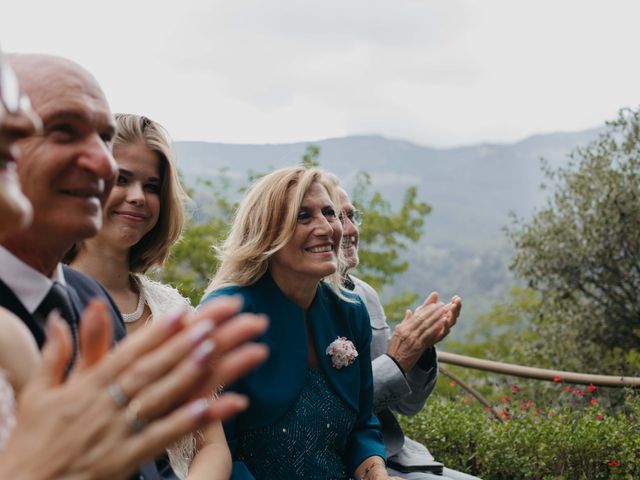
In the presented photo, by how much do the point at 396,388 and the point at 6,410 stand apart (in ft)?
10.2

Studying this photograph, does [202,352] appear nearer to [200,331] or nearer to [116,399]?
[200,331]

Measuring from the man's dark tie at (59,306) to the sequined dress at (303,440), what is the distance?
1.93 meters

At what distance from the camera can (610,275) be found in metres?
10.5

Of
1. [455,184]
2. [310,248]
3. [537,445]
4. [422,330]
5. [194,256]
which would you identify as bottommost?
[455,184]

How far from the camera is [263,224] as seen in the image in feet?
13.6

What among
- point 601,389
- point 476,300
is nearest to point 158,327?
point 601,389

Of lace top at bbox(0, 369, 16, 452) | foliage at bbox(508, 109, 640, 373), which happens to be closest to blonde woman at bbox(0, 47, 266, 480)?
lace top at bbox(0, 369, 16, 452)

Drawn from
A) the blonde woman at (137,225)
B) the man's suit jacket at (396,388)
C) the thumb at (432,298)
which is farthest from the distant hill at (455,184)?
the blonde woman at (137,225)

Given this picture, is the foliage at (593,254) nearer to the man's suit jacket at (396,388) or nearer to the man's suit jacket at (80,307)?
the man's suit jacket at (396,388)

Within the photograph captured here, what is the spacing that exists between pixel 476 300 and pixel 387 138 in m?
100

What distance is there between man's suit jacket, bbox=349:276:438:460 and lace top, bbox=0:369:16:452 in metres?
3.06

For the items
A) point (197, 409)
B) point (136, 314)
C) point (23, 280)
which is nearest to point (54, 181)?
point (23, 280)

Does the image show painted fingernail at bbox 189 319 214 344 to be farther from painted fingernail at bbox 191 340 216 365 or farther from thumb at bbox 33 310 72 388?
thumb at bbox 33 310 72 388

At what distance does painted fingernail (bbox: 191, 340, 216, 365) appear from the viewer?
4.08ft
